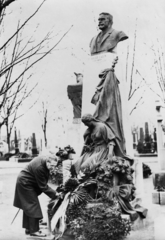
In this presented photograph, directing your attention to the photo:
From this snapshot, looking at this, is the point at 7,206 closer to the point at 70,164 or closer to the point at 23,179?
the point at 70,164

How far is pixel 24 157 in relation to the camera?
30.4 metres

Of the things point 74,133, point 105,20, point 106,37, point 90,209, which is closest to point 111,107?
point 106,37

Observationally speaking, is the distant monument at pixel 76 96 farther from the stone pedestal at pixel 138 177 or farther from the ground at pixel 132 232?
the stone pedestal at pixel 138 177

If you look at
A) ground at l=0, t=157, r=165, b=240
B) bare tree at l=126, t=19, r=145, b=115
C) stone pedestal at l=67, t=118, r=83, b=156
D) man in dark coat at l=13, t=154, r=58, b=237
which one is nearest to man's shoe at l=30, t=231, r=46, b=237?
man in dark coat at l=13, t=154, r=58, b=237

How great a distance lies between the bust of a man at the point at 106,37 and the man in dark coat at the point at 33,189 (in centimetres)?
404

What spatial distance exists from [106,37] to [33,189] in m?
4.63

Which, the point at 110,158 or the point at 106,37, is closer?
the point at 110,158

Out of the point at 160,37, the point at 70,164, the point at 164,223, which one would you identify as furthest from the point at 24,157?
the point at 164,223

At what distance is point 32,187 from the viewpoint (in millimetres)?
7566

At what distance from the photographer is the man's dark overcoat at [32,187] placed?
7.40 metres

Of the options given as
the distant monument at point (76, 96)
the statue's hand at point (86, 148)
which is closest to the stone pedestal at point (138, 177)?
the statue's hand at point (86, 148)

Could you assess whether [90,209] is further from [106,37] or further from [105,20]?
[105,20]

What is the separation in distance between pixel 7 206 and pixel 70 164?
269cm

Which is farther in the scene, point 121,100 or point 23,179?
point 121,100
